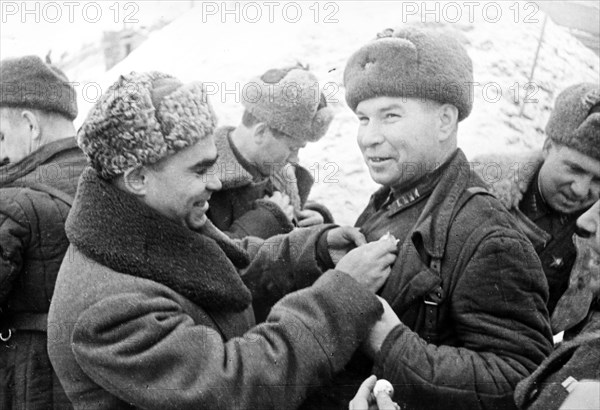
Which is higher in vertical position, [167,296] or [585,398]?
[585,398]

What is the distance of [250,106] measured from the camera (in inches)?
123

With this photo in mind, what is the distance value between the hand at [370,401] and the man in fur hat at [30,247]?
1.29 m

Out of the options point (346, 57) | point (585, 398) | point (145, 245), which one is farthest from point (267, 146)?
point (585, 398)

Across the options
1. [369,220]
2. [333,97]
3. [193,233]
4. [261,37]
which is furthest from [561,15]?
[193,233]

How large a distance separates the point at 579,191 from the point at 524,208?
0.77 ft

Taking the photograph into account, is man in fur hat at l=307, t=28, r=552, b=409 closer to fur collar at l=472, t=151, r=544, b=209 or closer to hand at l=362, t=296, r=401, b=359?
hand at l=362, t=296, r=401, b=359

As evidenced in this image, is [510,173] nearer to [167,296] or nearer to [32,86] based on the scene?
[167,296]

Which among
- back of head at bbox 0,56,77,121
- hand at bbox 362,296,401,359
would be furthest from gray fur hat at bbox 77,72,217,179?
back of head at bbox 0,56,77,121

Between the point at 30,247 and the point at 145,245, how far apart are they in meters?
0.79

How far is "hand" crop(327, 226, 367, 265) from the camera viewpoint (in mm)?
2064

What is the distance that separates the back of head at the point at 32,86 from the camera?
2494mm

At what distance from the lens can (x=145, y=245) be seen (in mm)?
1585

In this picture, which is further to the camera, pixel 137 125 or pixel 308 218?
pixel 308 218

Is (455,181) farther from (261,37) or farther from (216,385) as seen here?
(261,37)
